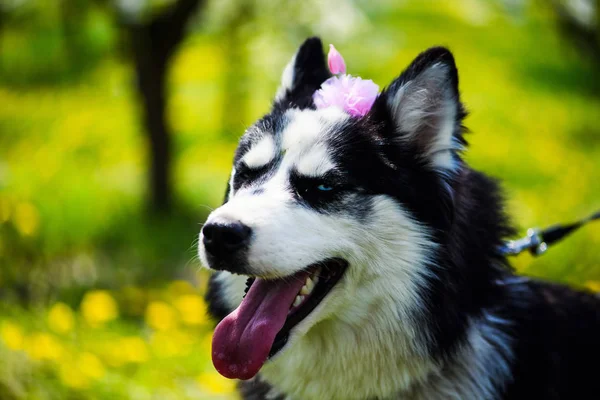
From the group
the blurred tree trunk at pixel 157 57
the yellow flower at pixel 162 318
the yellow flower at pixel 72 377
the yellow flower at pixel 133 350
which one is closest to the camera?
the yellow flower at pixel 72 377

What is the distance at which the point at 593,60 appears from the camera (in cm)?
1022

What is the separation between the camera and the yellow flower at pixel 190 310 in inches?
180

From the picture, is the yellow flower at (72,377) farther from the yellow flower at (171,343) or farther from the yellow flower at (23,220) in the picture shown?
the yellow flower at (23,220)

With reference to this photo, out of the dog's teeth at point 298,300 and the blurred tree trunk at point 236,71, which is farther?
the blurred tree trunk at point 236,71

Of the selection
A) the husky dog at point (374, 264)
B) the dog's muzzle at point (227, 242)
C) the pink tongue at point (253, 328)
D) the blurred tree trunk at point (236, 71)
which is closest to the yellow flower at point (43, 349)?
the husky dog at point (374, 264)

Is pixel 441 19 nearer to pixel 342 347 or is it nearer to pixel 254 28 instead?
pixel 254 28

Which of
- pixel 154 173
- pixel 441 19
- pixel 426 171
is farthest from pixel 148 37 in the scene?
pixel 441 19

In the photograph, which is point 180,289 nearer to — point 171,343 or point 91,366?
point 171,343

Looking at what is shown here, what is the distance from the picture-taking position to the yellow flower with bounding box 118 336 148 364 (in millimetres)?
3904

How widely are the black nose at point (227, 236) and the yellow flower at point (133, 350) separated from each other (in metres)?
2.12

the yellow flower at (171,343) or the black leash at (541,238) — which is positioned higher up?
the black leash at (541,238)

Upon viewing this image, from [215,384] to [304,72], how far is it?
194 centimetres

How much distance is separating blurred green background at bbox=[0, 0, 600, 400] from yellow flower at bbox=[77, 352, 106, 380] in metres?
0.02

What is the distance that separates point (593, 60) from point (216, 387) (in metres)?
8.99
